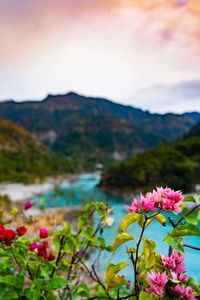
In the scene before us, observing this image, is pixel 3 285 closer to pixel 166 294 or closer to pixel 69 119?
pixel 166 294

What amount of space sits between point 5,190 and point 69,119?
109181mm

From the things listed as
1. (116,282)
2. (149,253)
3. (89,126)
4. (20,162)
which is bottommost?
(20,162)

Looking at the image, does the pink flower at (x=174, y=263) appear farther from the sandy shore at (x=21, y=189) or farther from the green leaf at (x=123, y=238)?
the sandy shore at (x=21, y=189)

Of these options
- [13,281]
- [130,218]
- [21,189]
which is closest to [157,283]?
[130,218]

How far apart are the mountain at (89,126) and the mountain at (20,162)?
1213cm

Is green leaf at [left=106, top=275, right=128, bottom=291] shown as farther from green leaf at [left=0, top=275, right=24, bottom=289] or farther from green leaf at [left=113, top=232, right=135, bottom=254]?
green leaf at [left=0, top=275, right=24, bottom=289]

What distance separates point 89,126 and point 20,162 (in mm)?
68543

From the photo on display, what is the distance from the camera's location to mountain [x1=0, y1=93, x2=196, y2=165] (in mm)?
85625

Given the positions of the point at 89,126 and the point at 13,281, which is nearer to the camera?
the point at 13,281

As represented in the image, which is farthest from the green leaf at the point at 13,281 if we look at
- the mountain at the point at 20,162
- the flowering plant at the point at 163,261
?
the mountain at the point at 20,162

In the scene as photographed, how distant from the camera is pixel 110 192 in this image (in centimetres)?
1797

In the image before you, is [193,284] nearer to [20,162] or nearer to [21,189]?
[21,189]

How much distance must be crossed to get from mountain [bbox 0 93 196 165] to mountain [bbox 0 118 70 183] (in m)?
12.1

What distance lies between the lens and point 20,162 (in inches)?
1391
